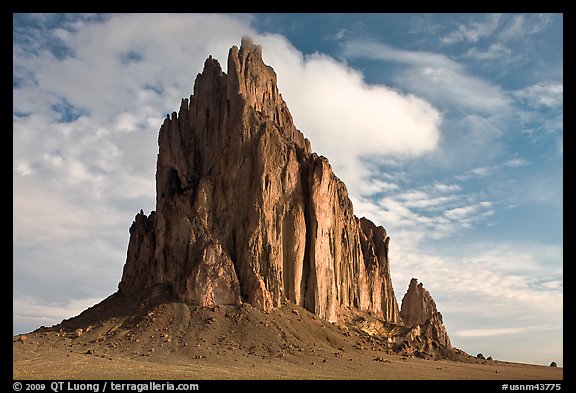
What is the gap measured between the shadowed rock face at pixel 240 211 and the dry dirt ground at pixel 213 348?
164 inches

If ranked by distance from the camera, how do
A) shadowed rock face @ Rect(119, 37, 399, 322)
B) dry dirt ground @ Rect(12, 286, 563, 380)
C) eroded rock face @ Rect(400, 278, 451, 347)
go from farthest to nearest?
eroded rock face @ Rect(400, 278, 451, 347), shadowed rock face @ Rect(119, 37, 399, 322), dry dirt ground @ Rect(12, 286, 563, 380)

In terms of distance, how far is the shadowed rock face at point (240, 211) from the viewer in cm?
8844

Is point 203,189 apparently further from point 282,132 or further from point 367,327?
point 367,327

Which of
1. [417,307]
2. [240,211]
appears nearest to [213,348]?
[240,211]

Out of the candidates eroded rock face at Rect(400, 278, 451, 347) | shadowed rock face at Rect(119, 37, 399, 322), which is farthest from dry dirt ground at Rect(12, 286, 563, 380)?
eroded rock face at Rect(400, 278, 451, 347)

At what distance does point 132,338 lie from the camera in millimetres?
78125

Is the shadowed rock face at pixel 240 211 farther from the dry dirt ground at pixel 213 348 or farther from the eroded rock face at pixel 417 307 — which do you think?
the eroded rock face at pixel 417 307

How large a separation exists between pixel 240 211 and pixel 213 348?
25345mm

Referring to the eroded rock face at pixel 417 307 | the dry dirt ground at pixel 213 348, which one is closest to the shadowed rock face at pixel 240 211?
the dry dirt ground at pixel 213 348

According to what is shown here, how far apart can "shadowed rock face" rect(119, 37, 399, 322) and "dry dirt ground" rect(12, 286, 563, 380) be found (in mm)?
4156

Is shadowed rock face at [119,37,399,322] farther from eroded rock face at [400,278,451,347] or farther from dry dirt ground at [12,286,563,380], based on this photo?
eroded rock face at [400,278,451,347]

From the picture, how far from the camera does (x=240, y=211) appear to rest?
9419 centimetres

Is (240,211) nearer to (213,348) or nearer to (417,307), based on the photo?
(213,348)

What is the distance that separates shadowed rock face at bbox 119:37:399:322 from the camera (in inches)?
3482
